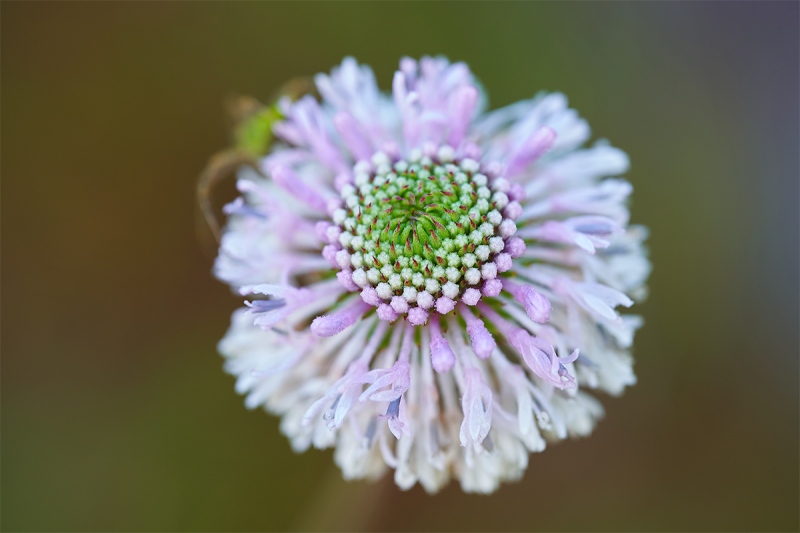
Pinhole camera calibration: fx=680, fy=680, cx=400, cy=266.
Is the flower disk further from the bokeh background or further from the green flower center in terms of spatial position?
the bokeh background

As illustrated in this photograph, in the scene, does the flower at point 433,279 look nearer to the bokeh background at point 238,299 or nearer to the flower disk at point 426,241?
the flower disk at point 426,241

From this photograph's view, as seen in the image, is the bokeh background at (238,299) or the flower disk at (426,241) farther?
the bokeh background at (238,299)

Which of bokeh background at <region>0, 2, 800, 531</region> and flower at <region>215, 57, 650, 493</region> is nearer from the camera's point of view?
flower at <region>215, 57, 650, 493</region>

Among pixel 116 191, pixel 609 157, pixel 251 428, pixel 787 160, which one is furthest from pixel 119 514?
pixel 787 160

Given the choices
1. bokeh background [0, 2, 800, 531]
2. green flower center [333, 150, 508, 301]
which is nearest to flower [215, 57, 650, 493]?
green flower center [333, 150, 508, 301]

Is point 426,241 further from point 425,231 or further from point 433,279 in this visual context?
point 433,279

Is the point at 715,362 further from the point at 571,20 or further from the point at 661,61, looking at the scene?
the point at 571,20

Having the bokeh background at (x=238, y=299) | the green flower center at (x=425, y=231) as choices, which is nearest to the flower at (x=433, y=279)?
the green flower center at (x=425, y=231)
